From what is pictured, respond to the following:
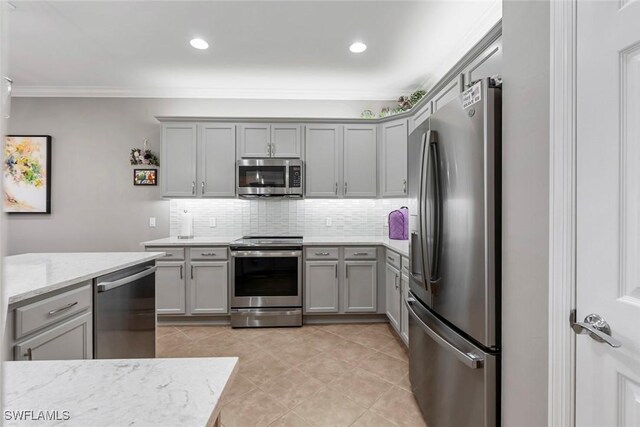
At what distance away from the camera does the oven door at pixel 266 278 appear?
10.5 feet

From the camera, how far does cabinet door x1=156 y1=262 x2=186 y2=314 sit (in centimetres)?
319

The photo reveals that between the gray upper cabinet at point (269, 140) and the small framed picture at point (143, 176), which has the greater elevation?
the gray upper cabinet at point (269, 140)

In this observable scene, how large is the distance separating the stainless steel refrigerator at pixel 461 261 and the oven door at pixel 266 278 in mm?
1720

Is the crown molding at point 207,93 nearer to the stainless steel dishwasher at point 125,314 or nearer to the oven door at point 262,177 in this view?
the oven door at point 262,177

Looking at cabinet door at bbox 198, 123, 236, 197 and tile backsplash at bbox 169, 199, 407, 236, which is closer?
cabinet door at bbox 198, 123, 236, 197

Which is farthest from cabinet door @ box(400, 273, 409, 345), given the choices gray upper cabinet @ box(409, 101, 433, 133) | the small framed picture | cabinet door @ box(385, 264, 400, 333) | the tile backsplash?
the small framed picture

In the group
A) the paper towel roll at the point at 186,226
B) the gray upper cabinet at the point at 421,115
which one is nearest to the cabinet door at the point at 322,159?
the gray upper cabinet at the point at 421,115

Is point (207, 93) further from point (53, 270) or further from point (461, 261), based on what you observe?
point (461, 261)

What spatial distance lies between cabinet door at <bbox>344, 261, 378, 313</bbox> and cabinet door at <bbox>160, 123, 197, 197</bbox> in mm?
2109
